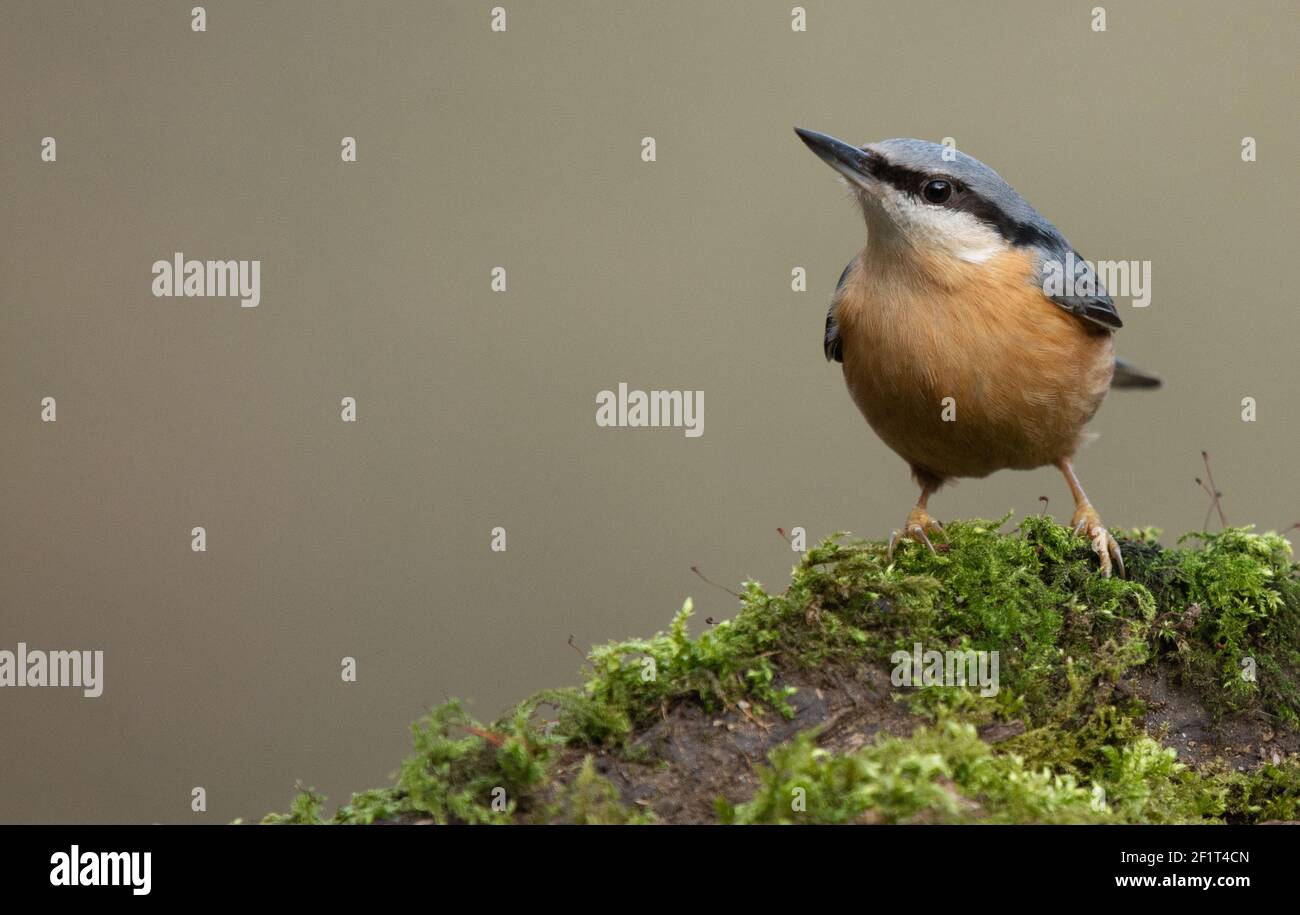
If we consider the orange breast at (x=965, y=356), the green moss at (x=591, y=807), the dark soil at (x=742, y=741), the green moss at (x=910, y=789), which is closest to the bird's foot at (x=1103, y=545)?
the orange breast at (x=965, y=356)

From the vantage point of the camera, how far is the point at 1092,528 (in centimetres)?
442

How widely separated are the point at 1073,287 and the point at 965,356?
651 millimetres

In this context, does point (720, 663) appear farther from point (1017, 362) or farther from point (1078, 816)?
point (1017, 362)

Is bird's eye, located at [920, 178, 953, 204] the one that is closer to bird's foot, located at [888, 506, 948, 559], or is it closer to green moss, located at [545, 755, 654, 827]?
bird's foot, located at [888, 506, 948, 559]

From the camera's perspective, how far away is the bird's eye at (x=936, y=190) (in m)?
4.36

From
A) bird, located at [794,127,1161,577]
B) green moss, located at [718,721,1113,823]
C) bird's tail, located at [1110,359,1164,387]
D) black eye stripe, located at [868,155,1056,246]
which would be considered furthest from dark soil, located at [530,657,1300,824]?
bird's tail, located at [1110,359,1164,387]

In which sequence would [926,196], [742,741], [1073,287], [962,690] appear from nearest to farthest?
[742,741] < [962,690] < [926,196] < [1073,287]

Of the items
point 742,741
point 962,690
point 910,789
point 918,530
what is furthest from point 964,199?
point 910,789

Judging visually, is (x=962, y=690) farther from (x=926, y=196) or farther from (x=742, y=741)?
(x=926, y=196)
